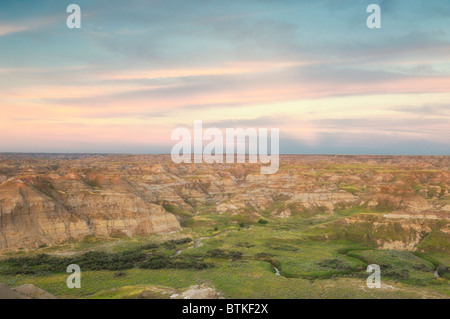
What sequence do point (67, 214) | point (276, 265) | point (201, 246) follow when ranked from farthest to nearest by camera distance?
point (67, 214) → point (201, 246) → point (276, 265)

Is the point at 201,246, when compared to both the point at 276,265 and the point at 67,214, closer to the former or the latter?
the point at 276,265

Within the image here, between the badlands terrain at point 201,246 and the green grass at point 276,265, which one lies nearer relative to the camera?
the green grass at point 276,265

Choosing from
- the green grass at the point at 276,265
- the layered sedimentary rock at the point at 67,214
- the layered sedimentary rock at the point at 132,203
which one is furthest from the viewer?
the layered sedimentary rock at the point at 132,203

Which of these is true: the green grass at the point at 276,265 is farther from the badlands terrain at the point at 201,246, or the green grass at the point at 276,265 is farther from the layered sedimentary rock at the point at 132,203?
the layered sedimentary rock at the point at 132,203

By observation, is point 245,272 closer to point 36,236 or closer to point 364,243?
point 364,243

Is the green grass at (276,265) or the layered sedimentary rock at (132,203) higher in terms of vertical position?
the layered sedimentary rock at (132,203)

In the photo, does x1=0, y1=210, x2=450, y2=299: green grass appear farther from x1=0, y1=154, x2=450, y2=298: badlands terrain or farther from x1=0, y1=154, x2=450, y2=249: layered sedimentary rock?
x1=0, y1=154, x2=450, y2=249: layered sedimentary rock

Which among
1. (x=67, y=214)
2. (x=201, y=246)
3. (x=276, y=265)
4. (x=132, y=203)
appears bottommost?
(x=276, y=265)

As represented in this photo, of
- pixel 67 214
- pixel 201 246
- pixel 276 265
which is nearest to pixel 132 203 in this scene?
pixel 67 214

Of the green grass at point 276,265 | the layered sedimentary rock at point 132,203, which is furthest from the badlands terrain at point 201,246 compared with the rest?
the layered sedimentary rock at point 132,203

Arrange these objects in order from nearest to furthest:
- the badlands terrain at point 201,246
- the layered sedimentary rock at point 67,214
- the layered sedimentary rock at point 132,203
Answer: the badlands terrain at point 201,246 < the layered sedimentary rock at point 67,214 < the layered sedimentary rock at point 132,203
